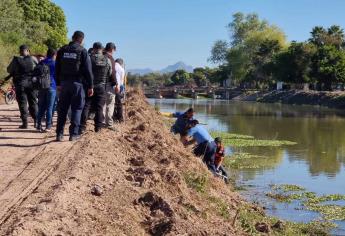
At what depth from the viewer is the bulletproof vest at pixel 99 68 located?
38.3 feet

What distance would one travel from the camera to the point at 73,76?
10.4 metres

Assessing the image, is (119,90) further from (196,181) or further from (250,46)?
(250,46)

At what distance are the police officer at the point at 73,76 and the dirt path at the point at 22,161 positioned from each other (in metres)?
0.68

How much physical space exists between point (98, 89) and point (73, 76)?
129cm

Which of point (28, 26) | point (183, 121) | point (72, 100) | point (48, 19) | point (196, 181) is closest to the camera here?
point (72, 100)

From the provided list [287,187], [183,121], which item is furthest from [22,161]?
[287,187]

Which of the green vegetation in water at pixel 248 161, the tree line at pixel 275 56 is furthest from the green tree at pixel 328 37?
the green vegetation in water at pixel 248 161

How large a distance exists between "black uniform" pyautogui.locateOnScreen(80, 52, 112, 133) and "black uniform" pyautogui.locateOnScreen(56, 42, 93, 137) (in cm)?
94

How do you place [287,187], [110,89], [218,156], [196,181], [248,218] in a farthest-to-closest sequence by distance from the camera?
[287,187] → [218,156] → [110,89] → [196,181] → [248,218]

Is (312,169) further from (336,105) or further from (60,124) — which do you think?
(336,105)

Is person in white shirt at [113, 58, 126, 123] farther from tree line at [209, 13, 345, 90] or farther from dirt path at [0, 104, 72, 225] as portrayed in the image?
tree line at [209, 13, 345, 90]

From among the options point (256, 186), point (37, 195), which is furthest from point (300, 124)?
point (37, 195)

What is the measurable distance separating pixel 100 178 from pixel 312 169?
12.7m

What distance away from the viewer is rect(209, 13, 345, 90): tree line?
75681 millimetres
